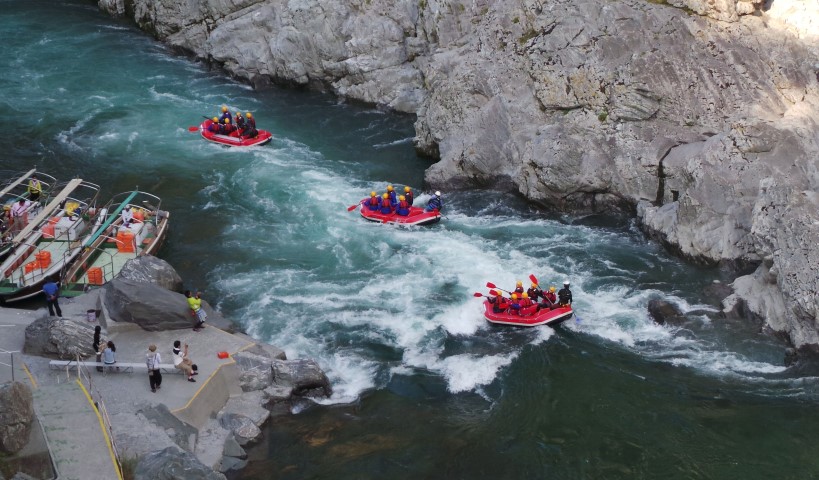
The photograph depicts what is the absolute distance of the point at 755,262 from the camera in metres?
32.1

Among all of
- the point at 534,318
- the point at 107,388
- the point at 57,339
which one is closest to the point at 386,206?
the point at 534,318

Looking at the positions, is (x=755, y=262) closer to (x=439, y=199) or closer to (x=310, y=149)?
(x=439, y=199)

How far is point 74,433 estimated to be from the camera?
21.2 meters

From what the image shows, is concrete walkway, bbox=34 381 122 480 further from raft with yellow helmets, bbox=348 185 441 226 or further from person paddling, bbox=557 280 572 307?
raft with yellow helmets, bbox=348 185 441 226

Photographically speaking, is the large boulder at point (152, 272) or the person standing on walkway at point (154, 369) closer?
the person standing on walkway at point (154, 369)

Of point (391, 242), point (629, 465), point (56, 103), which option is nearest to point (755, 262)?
point (629, 465)

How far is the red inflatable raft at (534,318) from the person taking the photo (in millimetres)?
30281

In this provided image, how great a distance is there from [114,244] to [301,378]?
494 inches

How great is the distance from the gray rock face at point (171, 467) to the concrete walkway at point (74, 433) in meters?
0.63

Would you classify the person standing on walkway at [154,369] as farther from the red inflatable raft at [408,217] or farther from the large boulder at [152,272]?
the red inflatable raft at [408,217]

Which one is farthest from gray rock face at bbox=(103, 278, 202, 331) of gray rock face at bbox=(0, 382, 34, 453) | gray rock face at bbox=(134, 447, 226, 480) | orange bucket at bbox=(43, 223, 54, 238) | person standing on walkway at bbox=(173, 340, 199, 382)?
gray rock face at bbox=(134, 447, 226, 480)

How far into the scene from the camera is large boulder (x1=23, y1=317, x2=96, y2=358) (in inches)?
1005

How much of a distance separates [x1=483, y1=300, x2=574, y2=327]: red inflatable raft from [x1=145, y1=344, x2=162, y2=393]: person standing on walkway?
11.5m

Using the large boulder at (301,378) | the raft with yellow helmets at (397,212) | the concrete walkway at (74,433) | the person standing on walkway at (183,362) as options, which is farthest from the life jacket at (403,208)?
the concrete walkway at (74,433)
